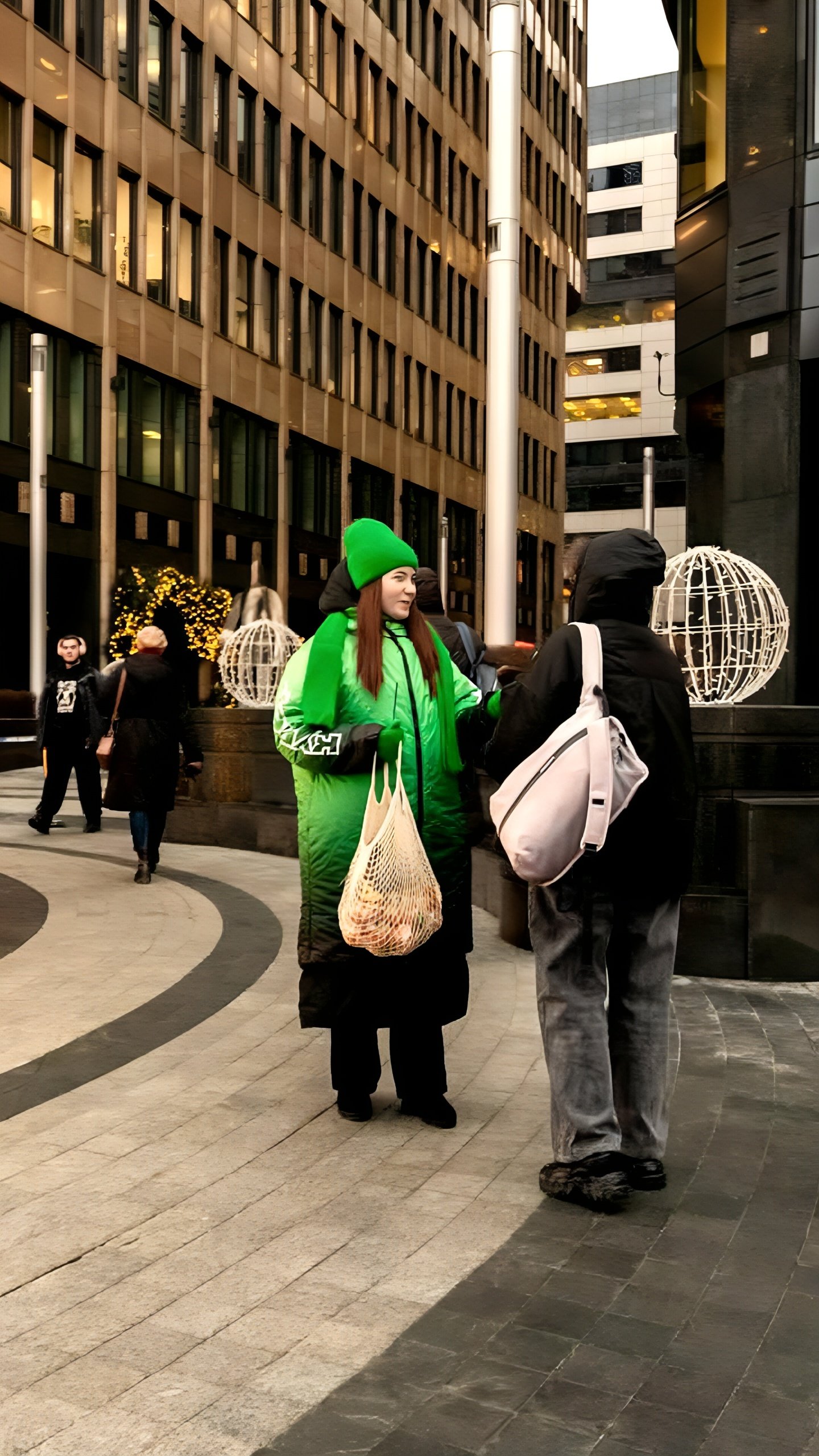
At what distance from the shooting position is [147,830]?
35.9 ft

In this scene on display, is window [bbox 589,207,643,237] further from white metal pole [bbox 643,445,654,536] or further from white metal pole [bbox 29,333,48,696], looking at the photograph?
white metal pole [bbox 29,333,48,696]

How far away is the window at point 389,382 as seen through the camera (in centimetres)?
4634

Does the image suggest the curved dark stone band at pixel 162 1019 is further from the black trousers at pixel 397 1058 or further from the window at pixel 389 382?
the window at pixel 389 382

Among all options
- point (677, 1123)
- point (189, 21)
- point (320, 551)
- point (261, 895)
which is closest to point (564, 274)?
point (320, 551)

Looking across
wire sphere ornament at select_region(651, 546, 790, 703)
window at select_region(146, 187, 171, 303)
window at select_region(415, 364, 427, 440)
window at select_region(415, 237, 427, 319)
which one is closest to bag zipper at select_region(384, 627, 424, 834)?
wire sphere ornament at select_region(651, 546, 790, 703)

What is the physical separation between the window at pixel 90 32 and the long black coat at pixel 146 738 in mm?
24686

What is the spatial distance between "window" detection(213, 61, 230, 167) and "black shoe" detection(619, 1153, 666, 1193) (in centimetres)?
3594

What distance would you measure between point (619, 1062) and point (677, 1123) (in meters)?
0.79

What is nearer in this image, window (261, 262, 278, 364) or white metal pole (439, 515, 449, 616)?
window (261, 262, 278, 364)

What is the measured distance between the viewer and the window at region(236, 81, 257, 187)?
37656mm

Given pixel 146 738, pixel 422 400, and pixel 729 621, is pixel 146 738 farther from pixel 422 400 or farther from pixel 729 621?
pixel 422 400

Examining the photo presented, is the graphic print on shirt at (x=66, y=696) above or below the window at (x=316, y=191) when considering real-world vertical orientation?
below

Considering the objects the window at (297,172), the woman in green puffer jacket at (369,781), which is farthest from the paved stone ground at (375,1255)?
the window at (297,172)

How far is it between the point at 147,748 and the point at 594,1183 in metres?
6.96
